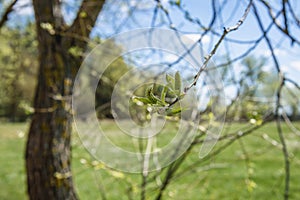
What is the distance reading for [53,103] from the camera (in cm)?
176

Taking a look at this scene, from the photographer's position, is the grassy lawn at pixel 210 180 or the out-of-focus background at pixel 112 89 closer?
the out-of-focus background at pixel 112 89


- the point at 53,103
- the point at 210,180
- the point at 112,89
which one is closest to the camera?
Result: the point at 112,89

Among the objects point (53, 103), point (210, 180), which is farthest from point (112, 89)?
point (210, 180)

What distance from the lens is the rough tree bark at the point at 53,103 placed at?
1.71 meters

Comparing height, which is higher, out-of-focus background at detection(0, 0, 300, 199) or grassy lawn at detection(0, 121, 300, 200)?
out-of-focus background at detection(0, 0, 300, 199)

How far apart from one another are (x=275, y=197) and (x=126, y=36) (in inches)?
127

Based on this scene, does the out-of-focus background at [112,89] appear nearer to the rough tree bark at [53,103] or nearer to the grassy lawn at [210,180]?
the rough tree bark at [53,103]

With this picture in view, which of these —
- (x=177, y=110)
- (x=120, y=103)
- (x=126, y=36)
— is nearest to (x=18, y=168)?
(x=120, y=103)

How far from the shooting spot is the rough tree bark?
1.71m

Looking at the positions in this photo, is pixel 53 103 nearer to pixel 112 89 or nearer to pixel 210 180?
pixel 112 89

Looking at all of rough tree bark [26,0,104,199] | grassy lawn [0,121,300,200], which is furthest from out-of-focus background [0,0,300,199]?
grassy lawn [0,121,300,200]

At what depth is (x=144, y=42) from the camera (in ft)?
2.30

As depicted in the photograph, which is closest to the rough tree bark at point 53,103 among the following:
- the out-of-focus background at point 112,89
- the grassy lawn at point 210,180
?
the out-of-focus background at point 112,89

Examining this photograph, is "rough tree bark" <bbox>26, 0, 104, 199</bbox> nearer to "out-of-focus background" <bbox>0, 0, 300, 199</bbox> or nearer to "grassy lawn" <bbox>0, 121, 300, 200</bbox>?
"out-of-focus background" <bbox>0, 0, 300, 199</bbox>
